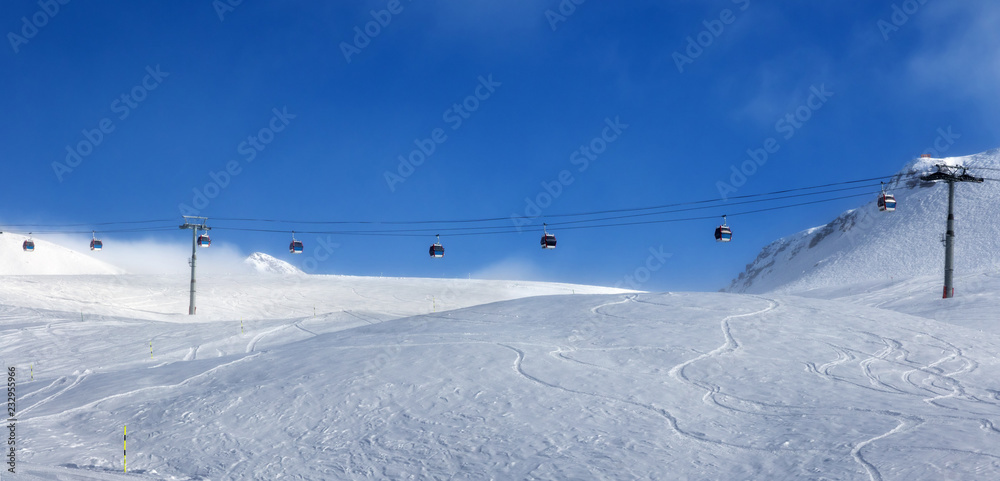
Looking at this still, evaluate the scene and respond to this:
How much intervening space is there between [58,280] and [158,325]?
22.7 metres

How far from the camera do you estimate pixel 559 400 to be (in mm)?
13195

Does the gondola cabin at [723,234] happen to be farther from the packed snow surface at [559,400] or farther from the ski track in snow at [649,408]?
the ski track in snow at [649,408]

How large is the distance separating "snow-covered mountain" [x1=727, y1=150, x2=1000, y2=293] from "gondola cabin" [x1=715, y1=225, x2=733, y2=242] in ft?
197

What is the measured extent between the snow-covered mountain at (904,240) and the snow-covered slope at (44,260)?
14228cm

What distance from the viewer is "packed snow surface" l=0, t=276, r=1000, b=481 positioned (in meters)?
10.4

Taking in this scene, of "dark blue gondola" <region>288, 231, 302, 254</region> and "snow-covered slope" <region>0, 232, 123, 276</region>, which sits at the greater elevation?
"dark blue gondola" <region>288, 231, 302, 254</region>

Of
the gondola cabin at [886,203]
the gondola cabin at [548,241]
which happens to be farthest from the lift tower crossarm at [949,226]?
the gondola cabin at [548,241]

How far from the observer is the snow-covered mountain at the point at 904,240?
10231cm

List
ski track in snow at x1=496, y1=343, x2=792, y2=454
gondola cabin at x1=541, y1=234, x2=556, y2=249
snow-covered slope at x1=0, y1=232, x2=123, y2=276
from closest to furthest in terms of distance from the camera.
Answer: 1. ski track in snow at x1=496, y1=343, x2=792, y2=454
2. gondola cabin at x1=541, y1=234, x2=556, y2=249
3. snow-covered slope at x1=0, y1=232, x2=123, y2=276

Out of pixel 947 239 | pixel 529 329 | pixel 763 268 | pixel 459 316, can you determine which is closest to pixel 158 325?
pixel 459 316

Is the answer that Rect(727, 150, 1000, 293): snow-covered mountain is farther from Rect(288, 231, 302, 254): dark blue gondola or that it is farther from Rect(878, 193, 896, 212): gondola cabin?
Rect(288, 231, 302, 254): dark blue gondola

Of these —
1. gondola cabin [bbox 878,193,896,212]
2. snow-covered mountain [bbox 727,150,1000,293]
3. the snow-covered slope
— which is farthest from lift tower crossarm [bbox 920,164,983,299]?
the snow-covered slope

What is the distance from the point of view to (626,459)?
10352mm

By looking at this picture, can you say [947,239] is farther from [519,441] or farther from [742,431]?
[519,441]
